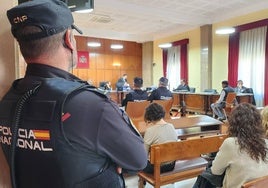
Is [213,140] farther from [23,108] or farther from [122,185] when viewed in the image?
[23,108]

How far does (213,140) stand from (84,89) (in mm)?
1971

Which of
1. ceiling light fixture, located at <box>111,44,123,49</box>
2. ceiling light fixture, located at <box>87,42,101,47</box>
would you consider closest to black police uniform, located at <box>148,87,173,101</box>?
ceiling light fixture, located at <box>87,42,101,47</box>

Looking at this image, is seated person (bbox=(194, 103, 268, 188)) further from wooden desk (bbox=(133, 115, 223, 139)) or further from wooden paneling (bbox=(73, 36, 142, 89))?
wooden paneling (bbox=(73, 36, 142, 89))

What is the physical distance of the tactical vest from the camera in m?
0.65

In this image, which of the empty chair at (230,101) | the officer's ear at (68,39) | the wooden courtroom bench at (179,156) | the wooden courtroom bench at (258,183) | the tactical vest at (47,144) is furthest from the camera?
the empty chair at (230,101)

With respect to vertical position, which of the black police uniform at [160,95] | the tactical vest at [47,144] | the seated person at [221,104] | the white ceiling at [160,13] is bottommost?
the seated person at [221,104]

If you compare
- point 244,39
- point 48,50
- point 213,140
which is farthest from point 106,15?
point 48,50

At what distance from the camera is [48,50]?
0.74m

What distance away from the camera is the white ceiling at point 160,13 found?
275 inches

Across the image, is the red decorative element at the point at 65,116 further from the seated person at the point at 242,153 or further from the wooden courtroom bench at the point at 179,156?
the wooden courtroom bench at the point at 179,156

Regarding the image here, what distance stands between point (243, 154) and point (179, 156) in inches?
25.4

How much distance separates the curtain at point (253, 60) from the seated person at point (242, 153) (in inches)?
253

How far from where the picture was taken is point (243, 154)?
1684mm

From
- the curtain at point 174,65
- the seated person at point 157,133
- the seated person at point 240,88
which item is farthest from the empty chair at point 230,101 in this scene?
the seated person at point 157,133
